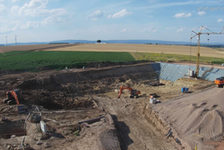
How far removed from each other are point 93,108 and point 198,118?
10.8m

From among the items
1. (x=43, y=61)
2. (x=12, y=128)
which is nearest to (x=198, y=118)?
(x=12, y=128)

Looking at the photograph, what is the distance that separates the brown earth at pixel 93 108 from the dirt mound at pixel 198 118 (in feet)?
3.21

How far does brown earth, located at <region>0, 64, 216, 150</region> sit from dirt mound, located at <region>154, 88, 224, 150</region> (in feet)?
3.21

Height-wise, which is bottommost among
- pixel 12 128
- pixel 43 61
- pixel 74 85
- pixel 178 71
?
pixel 12 128

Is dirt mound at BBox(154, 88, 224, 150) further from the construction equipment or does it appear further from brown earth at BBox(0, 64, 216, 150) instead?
the construction equipment

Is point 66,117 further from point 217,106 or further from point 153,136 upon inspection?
point 217,106

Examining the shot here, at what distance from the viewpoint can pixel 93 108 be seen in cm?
2125

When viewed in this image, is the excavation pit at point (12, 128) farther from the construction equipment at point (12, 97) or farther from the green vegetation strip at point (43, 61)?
the green vegetation strip at point (43, 61)

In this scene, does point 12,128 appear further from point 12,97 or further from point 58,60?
point 58,60

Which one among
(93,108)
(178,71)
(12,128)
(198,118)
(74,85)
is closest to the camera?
(198,118)

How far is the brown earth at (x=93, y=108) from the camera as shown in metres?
13.8

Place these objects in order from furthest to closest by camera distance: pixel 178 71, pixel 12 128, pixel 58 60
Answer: pixel 58 60 < pixel 178 71 < pixel 12 128

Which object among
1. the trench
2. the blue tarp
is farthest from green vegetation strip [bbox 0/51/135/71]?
the blue tarp

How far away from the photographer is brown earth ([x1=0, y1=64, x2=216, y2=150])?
13766mm
